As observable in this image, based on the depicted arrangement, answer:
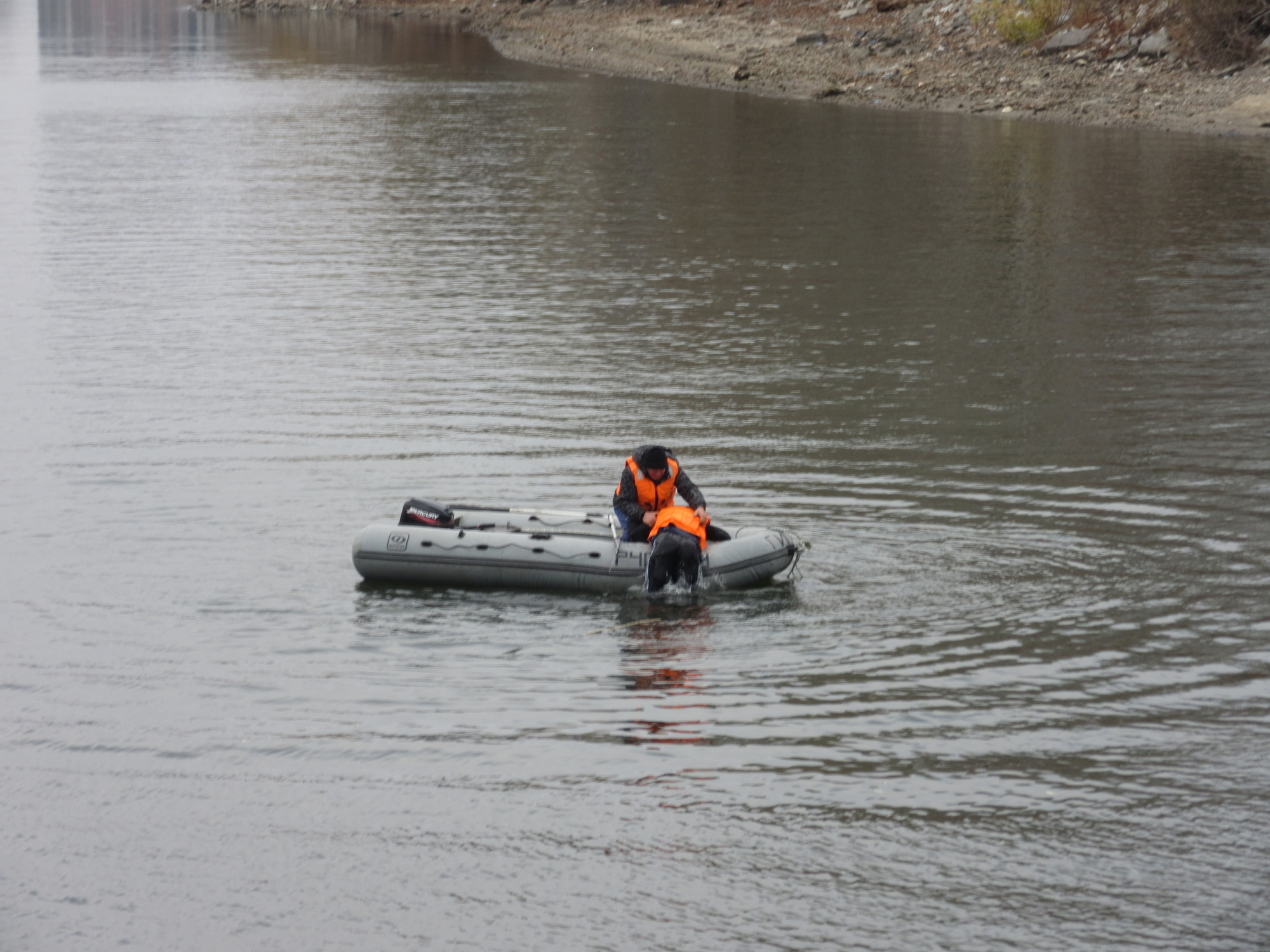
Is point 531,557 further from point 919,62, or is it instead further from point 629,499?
point 919,62

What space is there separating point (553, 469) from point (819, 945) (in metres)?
7.79

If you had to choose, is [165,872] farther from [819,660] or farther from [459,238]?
[459,238]

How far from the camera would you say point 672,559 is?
11.5 m

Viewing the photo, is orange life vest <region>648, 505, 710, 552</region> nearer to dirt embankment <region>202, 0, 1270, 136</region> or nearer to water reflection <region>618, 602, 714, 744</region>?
water reflection <region>618, 602, 714, 744</region>

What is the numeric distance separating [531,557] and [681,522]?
47.4 inches

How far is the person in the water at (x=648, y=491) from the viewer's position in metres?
11.9

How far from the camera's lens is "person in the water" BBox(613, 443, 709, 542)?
1185 cm

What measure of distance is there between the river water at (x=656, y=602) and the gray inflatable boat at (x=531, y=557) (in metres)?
0.17

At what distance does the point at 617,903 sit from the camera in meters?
7.75

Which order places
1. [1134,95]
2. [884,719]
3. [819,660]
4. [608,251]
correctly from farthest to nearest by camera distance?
[1134,95], [608,251], [819,660], [884,719]

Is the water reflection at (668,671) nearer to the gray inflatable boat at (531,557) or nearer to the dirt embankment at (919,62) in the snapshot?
the gray inflatable boat at (531,557)

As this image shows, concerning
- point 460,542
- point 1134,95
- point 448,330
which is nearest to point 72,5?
point 1134,95

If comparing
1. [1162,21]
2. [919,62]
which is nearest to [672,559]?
[1162,21]

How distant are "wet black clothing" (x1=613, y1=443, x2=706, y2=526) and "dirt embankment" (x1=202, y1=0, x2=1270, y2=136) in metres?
28.7
